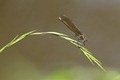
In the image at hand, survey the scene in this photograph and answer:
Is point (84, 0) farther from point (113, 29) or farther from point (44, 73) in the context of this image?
point (44, 73)

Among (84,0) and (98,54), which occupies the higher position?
(84,0)

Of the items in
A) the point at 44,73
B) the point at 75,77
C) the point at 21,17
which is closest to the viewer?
the point at 75,77

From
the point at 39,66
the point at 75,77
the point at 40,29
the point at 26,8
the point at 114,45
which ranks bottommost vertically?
the point at 75,77

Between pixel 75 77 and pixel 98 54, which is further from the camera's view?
pixel 98 54

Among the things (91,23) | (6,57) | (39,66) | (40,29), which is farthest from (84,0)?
(6,57)

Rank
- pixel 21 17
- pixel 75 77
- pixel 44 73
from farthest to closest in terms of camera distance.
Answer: pixel 21 17, pixel 44 73, pixel 75 77

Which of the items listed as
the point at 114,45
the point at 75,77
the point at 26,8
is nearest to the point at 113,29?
the point at 114,45

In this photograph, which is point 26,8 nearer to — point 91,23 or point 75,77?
point 91,23
